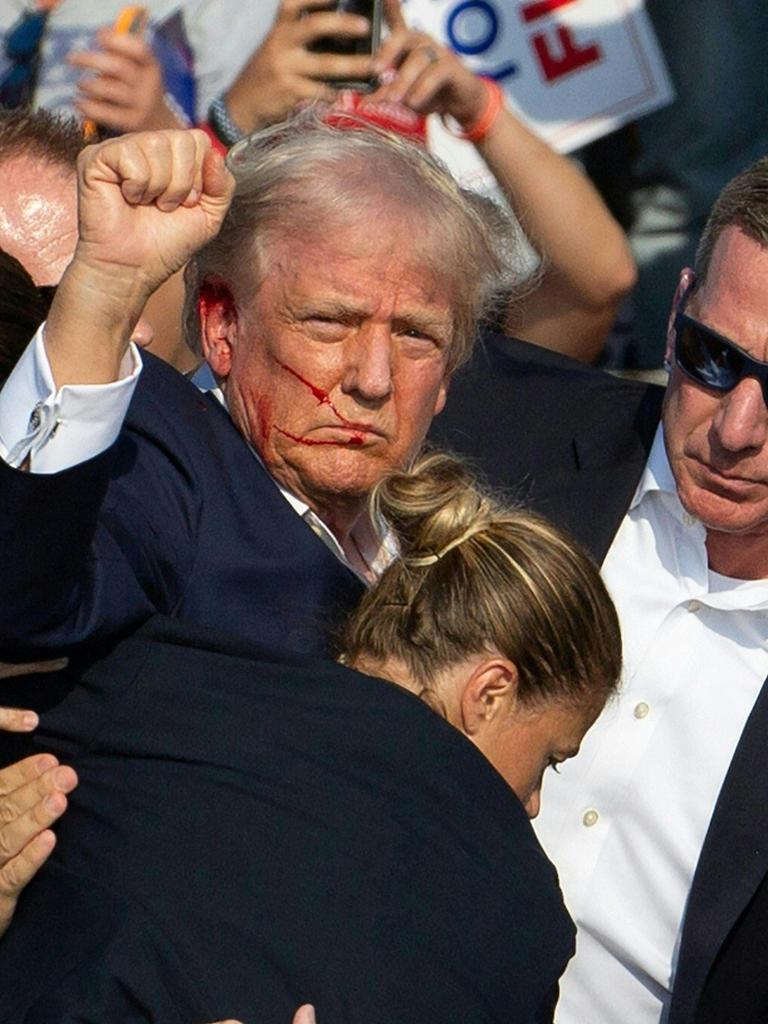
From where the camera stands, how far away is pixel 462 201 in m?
2.55

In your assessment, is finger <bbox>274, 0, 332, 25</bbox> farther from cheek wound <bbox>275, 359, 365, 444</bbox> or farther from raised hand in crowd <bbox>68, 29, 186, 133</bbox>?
cheek wound <bbox>275, 359, 365, 444</bbox>

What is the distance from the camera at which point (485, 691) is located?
213cm

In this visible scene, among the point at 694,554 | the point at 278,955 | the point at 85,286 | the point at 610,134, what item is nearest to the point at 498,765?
the point at 278,955

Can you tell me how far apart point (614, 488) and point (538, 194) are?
0.63m

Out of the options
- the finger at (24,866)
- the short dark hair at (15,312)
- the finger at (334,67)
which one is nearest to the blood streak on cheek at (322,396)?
the short dark hair at (15,312)

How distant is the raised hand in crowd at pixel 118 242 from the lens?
6.18ft

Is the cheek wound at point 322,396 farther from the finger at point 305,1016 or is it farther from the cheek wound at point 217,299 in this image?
the finger at point 305,1016

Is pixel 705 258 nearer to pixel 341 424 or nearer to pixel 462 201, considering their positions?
pixel 462 201

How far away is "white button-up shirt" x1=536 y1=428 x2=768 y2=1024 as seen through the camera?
284 cm

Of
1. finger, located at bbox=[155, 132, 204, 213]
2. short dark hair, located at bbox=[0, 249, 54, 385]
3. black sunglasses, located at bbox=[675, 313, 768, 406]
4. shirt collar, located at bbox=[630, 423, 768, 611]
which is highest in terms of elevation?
finger, located at bbox=[155, 132, 204, 213]

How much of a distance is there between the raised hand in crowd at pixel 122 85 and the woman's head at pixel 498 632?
1.46 metres

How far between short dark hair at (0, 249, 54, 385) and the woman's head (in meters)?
0.50

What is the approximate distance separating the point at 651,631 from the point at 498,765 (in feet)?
2.96

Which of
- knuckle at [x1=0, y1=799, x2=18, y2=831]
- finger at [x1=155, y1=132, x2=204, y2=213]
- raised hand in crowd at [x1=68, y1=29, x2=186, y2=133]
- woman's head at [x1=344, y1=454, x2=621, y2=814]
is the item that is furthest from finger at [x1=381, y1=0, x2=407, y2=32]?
knuckle at [x1=0, y1=799, x2=18, y2=831]
